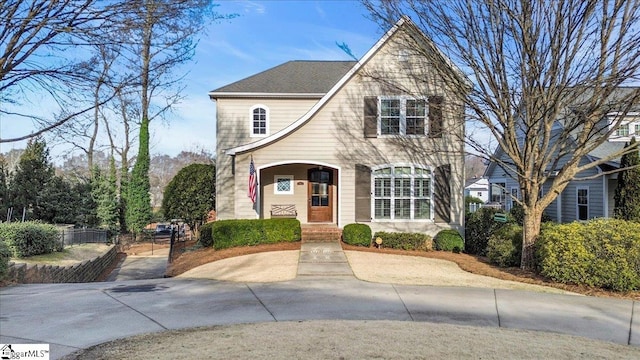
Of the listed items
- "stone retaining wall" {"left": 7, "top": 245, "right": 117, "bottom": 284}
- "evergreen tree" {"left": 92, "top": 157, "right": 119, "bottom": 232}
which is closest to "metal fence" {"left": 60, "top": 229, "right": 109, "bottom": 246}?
"evergreen tree" {"left": 92, "top": 157, "right": 119, "bottom": 232}

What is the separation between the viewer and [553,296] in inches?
320

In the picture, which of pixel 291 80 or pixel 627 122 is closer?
pixel 627 122

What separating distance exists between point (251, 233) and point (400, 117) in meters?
6.82

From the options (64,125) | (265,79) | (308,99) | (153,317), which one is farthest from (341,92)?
(153,317)

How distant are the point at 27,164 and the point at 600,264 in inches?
989

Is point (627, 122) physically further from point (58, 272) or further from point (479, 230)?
point (58, 272)

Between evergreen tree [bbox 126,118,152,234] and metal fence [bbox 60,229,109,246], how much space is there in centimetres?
336

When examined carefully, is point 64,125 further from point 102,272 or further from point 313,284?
point 102,272

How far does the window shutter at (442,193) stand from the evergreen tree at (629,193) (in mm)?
5737

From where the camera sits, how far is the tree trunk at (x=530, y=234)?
10867 mm

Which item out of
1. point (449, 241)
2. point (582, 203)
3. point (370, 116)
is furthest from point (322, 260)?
point (582, 203)

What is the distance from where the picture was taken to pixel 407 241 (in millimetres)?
14406

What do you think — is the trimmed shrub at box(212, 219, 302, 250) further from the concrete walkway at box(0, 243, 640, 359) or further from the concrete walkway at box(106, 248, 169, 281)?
the concrete walkway at box(0, 243, 640, 359)

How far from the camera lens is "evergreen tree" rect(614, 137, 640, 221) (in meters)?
14.5
